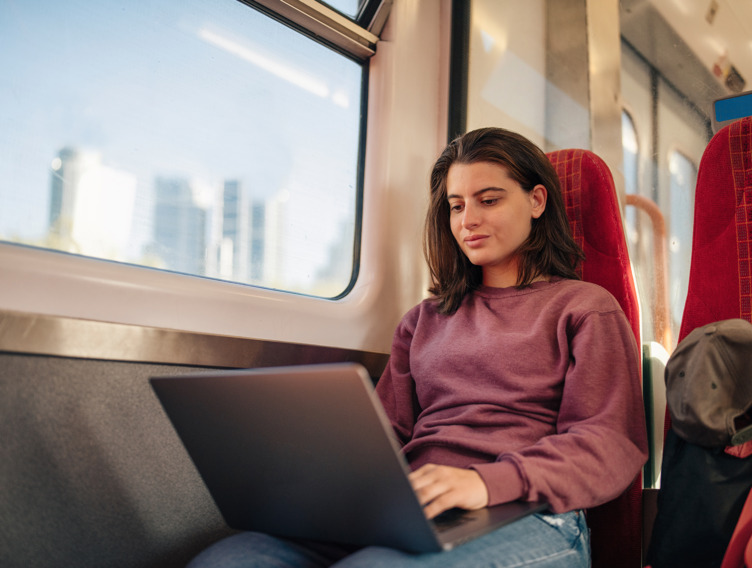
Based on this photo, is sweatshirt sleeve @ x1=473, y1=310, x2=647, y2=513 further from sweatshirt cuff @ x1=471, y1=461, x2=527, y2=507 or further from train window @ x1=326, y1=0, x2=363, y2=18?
train window @ x1=326, y1=0, x2=363, y2=18

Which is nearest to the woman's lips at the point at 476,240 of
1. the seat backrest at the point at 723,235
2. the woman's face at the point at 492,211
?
the woman's face at the point at 492,211

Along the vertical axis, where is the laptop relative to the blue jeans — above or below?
A: above

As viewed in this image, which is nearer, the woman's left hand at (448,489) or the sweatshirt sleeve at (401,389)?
the woman's left hand at (448,489)

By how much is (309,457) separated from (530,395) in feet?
1.67

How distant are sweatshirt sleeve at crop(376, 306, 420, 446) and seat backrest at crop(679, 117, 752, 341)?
0.55m

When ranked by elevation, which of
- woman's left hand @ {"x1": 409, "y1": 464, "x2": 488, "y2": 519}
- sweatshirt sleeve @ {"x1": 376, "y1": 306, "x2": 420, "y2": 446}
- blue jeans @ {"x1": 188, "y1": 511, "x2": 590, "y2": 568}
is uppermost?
sweatshirt sleeve @ {"x1": 376, "y1": 306, "x2": 420, "y2": 446}

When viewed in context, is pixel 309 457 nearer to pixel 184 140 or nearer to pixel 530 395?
pixel 530 395

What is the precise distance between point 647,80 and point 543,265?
728 millimetres

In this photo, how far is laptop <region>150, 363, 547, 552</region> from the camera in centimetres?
71

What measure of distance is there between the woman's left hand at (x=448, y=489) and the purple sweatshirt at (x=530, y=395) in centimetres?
2

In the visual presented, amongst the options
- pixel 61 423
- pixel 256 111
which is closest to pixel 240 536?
pixel 61 423

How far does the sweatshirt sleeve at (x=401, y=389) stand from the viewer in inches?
52.6

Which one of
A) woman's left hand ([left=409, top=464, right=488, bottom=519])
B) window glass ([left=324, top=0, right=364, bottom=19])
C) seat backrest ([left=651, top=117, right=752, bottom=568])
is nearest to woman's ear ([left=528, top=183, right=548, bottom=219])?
seat backrest ([left=651, top=117, right=752, bottom=568])

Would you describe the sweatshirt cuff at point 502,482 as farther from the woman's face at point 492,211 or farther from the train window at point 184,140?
the train window at point 184,140
